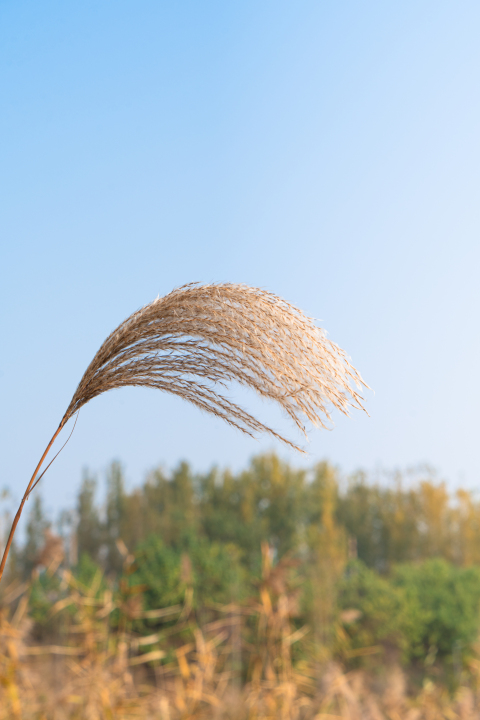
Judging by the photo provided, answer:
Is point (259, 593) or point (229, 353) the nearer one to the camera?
point (229, 353)

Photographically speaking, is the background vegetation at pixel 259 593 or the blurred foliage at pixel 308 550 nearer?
the background vegetation at pixel 259 593

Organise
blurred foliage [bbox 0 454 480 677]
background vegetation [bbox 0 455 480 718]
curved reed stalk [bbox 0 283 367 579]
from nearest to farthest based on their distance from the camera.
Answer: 1. curved reed stalk [bbox 0 283 367 579]
2. background vegetation [bbox 0 455 480 718]
3. blurred foliage [bbox 0 454 480 677]

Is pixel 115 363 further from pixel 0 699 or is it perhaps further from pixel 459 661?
pixel 459 661

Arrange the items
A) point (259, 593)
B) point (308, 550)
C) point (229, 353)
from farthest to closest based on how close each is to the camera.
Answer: point (308, 550)
point (259, 593)
point (229, 353)

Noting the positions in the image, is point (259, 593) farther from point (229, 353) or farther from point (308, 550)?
point (308, 550)

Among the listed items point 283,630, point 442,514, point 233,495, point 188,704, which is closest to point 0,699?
point 188,704

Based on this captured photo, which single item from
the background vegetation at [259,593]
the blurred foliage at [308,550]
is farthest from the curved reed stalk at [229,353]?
the blurred foliage at [308,550]

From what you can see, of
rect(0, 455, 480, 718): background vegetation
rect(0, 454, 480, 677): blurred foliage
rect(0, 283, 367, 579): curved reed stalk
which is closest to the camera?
rect(0, 283, 367, 579): curved reed stalk

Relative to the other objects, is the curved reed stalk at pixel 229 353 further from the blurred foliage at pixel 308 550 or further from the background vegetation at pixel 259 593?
the blurred foliage at pixel 308 550

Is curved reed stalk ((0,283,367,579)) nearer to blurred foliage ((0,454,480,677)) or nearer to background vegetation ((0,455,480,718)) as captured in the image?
background vegetation ((0,455,480,718))

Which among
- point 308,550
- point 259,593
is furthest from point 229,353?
point 308,550

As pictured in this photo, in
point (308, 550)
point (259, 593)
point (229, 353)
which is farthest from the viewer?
point (308, 550)

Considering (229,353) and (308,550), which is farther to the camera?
(308,550)

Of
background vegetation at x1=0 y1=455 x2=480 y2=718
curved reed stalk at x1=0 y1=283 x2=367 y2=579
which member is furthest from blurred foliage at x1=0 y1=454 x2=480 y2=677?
curved reed stalk at x1=0 y1=283 x2=367 y2=579
